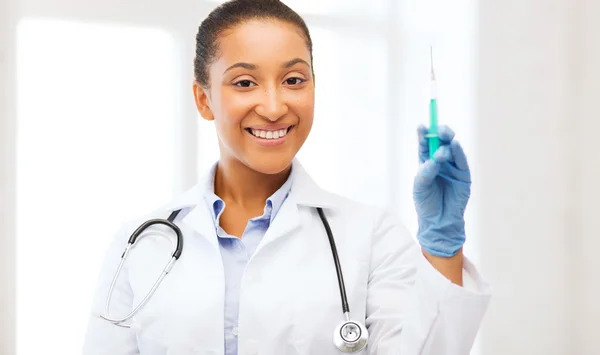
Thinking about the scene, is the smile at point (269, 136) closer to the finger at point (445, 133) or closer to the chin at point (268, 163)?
the chin at point (268, 163)

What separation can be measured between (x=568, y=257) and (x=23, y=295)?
1.87 meters

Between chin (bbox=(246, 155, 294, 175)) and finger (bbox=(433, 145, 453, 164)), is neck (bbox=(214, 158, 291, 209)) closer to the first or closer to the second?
chin (bbox=(246, 155, 294, 175))

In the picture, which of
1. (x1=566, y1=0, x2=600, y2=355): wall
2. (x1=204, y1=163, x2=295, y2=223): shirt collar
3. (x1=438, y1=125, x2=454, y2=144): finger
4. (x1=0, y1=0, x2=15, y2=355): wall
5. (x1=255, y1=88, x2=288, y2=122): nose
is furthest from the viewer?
(x1=566, y1=0, x2=600, y2=355): wall

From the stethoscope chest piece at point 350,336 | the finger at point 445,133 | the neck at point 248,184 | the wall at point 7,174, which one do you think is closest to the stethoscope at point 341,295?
the stethoscope chest piece at point 350,336

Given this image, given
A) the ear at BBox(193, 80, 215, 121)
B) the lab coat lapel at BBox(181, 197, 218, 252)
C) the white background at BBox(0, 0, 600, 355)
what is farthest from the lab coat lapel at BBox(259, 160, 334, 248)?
the white background at BBox(0, 0, 600, 355)

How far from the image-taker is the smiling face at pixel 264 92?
1186mm

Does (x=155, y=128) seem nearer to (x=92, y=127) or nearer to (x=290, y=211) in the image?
(x=92, y=127)

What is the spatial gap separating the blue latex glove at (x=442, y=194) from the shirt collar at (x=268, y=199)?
293 millimetres

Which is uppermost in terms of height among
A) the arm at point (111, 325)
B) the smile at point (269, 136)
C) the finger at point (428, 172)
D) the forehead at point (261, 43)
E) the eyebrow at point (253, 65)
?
the forehead at point (261, 43)

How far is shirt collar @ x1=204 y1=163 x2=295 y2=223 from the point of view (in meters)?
1.28

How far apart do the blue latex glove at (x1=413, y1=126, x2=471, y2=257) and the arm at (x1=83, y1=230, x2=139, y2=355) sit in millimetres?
592

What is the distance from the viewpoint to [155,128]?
82.0 inches

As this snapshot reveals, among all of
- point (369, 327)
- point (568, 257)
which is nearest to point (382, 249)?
point (369, 327)

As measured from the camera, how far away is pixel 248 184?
1.29 metres
